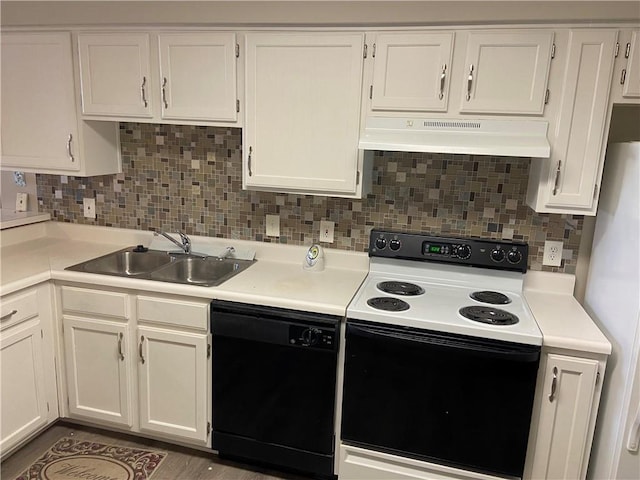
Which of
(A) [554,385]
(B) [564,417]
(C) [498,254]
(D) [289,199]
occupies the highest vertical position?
(D) [289,199]

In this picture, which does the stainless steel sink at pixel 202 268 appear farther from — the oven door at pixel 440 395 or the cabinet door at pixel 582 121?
the cabinet door at pixel 582 121

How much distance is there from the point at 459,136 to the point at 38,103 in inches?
84.8

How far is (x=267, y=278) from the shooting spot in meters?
2.39

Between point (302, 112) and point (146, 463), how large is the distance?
6.13ft

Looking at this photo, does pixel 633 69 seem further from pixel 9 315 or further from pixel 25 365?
pixel 25 365

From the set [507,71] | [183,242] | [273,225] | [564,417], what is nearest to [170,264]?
[183,242]

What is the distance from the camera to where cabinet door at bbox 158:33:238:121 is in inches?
89.3

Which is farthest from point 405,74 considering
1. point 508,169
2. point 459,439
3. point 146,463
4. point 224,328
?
point 146,463

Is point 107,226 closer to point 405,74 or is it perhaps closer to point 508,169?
point 405,74

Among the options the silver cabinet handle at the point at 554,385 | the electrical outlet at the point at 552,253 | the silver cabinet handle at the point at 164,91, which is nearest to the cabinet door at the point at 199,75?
the silver cabinet handle at the point at 164,91

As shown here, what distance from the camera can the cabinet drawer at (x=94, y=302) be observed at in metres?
2.31

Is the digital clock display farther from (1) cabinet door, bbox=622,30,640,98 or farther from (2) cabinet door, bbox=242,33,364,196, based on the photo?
(1) cabinet door, bbox=622,30,640,98

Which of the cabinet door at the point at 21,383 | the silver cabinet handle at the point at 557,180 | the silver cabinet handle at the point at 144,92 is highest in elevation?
the silver cabinet handle at the point at 144,92

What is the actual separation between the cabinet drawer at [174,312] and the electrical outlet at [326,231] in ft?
2.44
